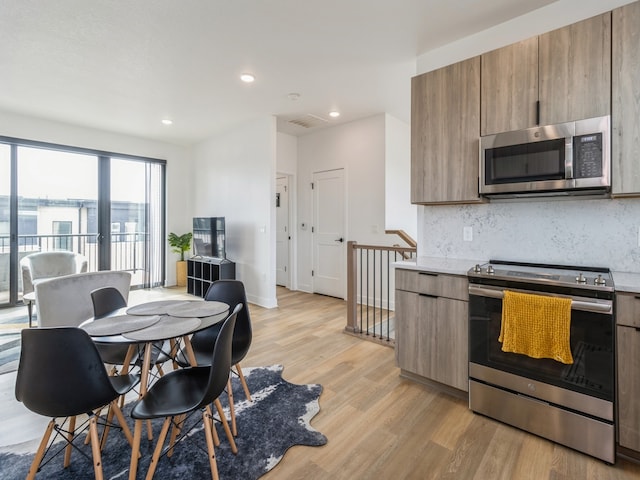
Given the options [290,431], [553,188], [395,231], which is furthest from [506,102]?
[290,431]

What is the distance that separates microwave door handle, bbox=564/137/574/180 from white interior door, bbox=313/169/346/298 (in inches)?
134

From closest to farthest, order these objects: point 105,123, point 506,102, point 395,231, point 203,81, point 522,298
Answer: point 522,298 < point 506,102 < point 203,81 < point 395,231 < point 105,123

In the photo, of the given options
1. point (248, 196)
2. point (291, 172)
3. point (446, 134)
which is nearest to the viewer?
point (446, 134)

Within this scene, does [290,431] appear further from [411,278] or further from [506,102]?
[506,102]

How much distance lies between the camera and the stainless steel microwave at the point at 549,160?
190 centimetres

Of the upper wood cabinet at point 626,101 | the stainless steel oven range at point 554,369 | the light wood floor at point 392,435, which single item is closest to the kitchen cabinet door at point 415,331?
the light wood floor at point 392,435

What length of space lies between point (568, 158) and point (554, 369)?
128cm

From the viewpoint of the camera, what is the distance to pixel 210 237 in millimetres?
5379

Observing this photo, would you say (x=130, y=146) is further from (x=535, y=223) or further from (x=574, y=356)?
(x=574, y=356)

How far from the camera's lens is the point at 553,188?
6.70 ft

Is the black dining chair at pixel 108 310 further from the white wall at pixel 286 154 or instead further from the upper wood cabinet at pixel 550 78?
the white wall at pixel 286 154

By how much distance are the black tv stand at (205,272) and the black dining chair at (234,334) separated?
8.98ft

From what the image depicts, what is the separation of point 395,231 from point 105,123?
4800 millimetres

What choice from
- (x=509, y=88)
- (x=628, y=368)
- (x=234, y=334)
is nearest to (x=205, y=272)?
(x=234, y=334)
